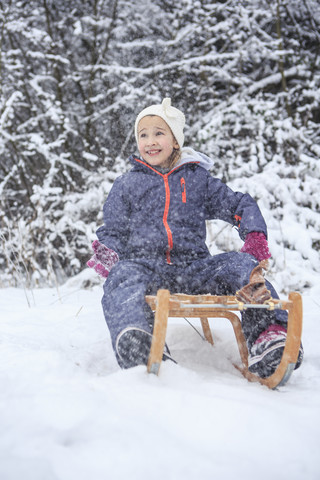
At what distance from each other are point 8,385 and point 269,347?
32.6 inches

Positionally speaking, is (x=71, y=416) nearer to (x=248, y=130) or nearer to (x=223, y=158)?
(x=223, y=158)

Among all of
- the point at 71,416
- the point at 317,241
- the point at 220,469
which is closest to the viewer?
the point at 220,469

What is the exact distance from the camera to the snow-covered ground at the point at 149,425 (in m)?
0.76

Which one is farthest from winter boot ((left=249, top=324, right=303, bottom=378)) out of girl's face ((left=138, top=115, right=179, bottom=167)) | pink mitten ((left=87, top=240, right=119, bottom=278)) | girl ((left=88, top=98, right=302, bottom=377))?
girl's face ((left=138, top=115, right=179, bottom=167))

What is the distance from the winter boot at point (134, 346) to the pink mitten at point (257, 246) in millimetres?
562

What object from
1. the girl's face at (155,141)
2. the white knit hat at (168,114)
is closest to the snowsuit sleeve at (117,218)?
the girl's face at (155,141)

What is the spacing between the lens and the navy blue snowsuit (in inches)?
59.4

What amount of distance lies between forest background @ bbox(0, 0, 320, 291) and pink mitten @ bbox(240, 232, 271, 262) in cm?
221

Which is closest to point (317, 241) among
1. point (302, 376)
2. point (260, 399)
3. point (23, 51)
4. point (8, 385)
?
point (302, 376)

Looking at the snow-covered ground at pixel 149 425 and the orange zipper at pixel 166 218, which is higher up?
the orange zipper at pixel 166 218

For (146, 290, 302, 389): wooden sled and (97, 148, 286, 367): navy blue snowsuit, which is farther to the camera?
(97, 148, 286, 367): navy blue snowsuit

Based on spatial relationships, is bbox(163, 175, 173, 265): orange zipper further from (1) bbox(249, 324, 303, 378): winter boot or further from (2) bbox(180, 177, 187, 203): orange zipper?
(1) bbox(249, 324, 303, 378): winter boot

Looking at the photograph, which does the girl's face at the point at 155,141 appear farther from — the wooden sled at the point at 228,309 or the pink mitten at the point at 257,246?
the wooden sled at the point at 228,309

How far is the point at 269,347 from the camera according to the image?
53.1 inches
